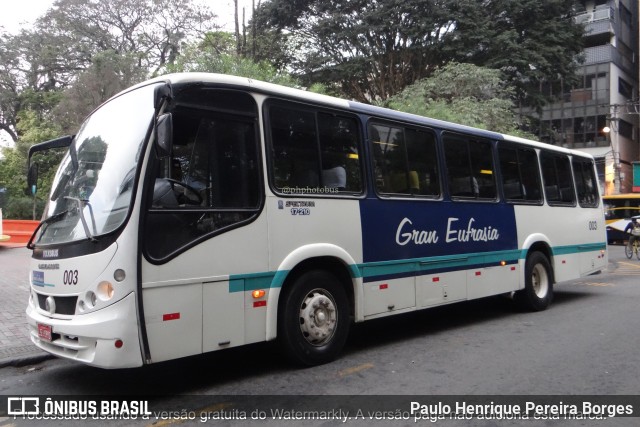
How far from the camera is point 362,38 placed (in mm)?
22391

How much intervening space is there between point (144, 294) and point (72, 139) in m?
2.31

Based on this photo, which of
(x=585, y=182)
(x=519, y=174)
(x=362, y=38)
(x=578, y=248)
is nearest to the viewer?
(x=519, y=174)

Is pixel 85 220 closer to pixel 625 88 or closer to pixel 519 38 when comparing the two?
pixel 519 38

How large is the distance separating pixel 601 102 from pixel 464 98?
2685 cm

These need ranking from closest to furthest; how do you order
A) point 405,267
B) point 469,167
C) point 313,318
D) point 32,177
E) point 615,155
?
point 313,318 → point 32,177 → point 405,267 → point 469,167 → point 615,155

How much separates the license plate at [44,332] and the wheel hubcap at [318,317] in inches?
91.1

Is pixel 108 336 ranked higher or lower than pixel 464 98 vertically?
lower

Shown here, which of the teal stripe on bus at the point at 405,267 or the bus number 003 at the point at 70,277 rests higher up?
the bus number 003 at the point at 70,277

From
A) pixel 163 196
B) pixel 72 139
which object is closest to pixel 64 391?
pixel 163 196

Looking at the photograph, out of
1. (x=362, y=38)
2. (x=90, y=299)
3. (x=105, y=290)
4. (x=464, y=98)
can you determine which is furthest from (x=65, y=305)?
(x=362, y=38)

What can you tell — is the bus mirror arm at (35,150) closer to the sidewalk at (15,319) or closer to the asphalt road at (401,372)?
the sidewalk at (15,319)

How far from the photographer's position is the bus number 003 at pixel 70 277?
434 cm

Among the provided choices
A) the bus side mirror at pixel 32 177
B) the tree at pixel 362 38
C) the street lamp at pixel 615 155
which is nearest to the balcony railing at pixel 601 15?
the street lamp at pixel 615 155

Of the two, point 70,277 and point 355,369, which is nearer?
point 70,277
